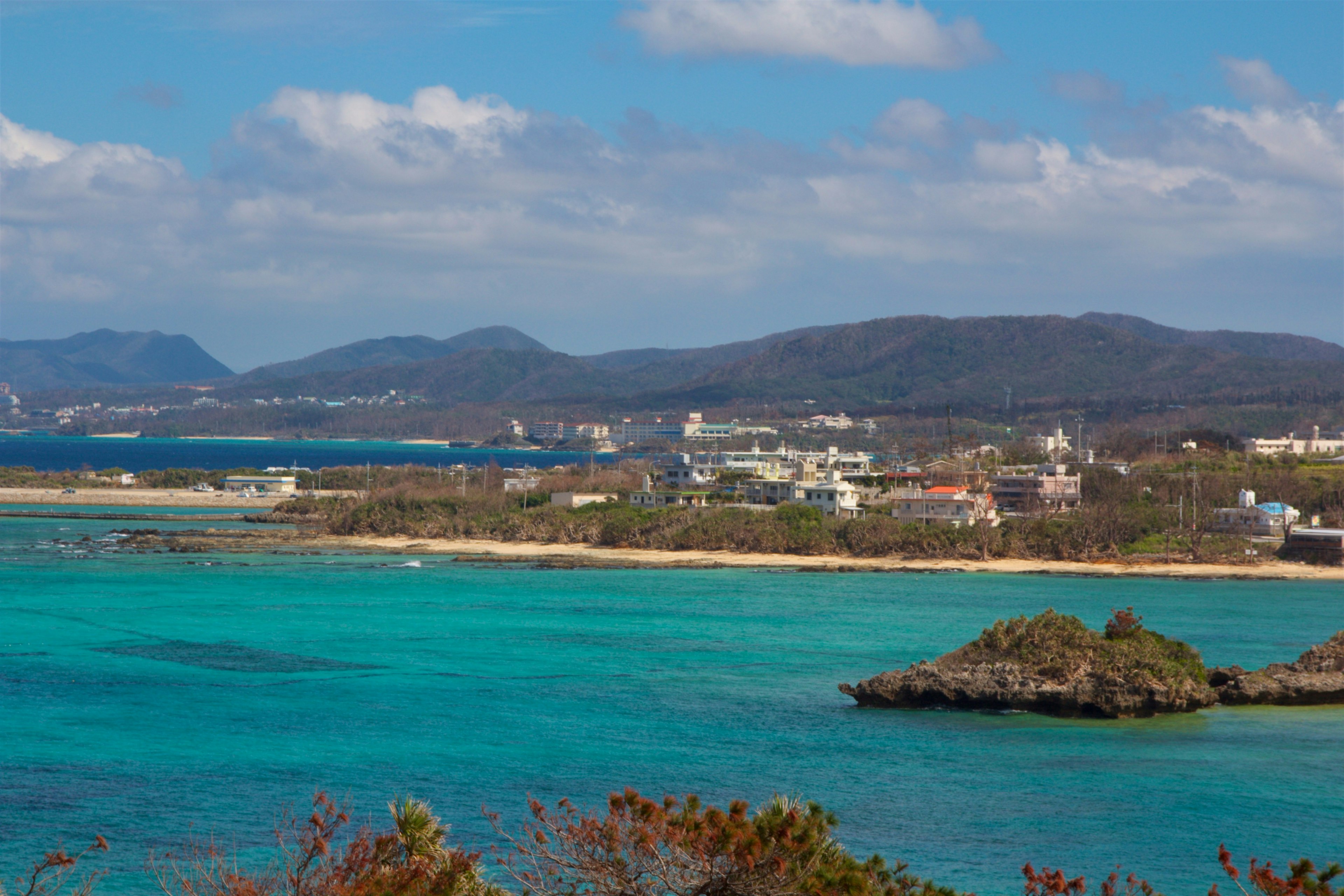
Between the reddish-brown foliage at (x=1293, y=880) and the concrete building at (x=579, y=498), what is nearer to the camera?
the reddish-brown foliage at (x=1293, y=880)

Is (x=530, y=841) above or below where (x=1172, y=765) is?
above

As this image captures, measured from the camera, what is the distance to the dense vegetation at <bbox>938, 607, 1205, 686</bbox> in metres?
22.8

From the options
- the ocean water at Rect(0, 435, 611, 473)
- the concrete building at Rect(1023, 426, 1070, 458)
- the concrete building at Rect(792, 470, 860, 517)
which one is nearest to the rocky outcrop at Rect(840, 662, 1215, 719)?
the concrete building at Rect(792, 470, 860, 517)

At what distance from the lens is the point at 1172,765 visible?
19469 mm

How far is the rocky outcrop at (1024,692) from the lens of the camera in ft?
74.8

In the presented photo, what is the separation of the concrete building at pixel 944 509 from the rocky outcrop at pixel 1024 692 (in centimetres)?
3126

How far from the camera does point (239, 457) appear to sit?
505 ft

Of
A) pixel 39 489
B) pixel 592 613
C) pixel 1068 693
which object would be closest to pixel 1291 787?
pixel 1068 693

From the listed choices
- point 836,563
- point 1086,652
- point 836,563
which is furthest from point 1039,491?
point 1086,652

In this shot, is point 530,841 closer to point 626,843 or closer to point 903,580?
point 626,843

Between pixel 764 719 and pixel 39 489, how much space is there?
81723mm

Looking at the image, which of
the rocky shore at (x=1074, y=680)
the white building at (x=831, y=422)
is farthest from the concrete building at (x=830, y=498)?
the white building at (x=831, y=422)

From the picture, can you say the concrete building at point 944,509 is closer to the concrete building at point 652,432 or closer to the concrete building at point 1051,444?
the concrete building at point 1051,444

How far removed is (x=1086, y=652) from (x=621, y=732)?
840cm
